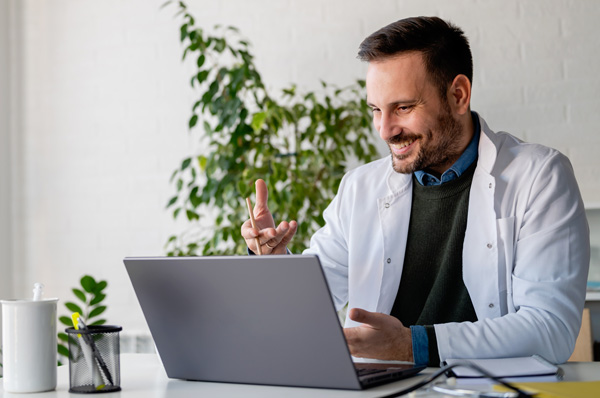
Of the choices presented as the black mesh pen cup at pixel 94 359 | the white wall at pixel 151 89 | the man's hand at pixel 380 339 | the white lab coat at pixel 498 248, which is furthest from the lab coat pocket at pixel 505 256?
the white wall at pixel 151 89

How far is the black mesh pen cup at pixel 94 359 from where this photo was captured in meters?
1.17

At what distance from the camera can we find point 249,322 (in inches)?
43.9

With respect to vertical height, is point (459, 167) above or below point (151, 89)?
below

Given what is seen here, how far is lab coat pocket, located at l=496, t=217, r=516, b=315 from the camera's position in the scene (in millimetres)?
1679

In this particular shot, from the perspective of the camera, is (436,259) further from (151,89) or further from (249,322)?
(151,89)

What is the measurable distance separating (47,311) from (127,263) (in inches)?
5.6

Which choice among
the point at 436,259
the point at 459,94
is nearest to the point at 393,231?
the point at 436,259

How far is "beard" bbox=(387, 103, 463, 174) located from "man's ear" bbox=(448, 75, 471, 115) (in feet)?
0.09

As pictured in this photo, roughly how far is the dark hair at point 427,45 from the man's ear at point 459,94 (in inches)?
0.7

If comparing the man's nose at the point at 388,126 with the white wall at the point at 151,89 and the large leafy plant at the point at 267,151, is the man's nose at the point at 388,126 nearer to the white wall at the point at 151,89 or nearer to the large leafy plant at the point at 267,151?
the large leafy plant at the point at 267,151

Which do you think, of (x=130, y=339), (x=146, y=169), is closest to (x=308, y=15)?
(x=146, y=169)

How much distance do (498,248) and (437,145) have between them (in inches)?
12.0

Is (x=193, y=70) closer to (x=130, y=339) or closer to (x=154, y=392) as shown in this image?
(x=130, y=339)

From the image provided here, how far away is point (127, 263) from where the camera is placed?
47.5 inches
